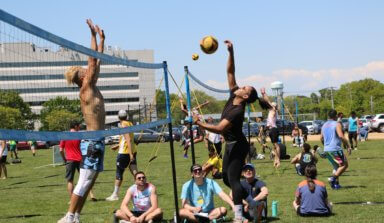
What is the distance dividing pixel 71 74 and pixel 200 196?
9.79 feet

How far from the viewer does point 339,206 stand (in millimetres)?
10344

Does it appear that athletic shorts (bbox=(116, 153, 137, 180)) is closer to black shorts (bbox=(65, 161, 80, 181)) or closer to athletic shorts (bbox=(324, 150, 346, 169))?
black shorts (bbox=(65, 161, 80, 181))

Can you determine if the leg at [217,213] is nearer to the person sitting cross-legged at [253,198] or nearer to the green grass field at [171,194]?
the person sitting cross-legged at [253,198]

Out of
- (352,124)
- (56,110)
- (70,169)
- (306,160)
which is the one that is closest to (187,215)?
(56,110)

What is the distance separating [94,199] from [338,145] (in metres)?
5.53

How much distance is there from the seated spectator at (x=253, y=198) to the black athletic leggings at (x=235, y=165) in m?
0.75

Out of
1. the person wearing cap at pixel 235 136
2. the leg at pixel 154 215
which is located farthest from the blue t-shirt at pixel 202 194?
the person wearing cap at pixel 235 136

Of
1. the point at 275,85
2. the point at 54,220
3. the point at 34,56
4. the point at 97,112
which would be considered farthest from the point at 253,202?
the point at 275,85

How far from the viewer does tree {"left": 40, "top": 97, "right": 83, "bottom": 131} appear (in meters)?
6.72

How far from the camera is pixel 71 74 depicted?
24.6 feet

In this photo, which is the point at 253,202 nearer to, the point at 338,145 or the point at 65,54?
the point at 65,54

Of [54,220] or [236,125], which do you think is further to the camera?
[54,220]

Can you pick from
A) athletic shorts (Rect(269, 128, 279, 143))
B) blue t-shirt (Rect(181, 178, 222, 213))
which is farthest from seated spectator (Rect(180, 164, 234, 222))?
athletic shorts (Rect(269, 128, 279, 143))

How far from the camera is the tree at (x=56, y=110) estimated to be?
672 centimetres
